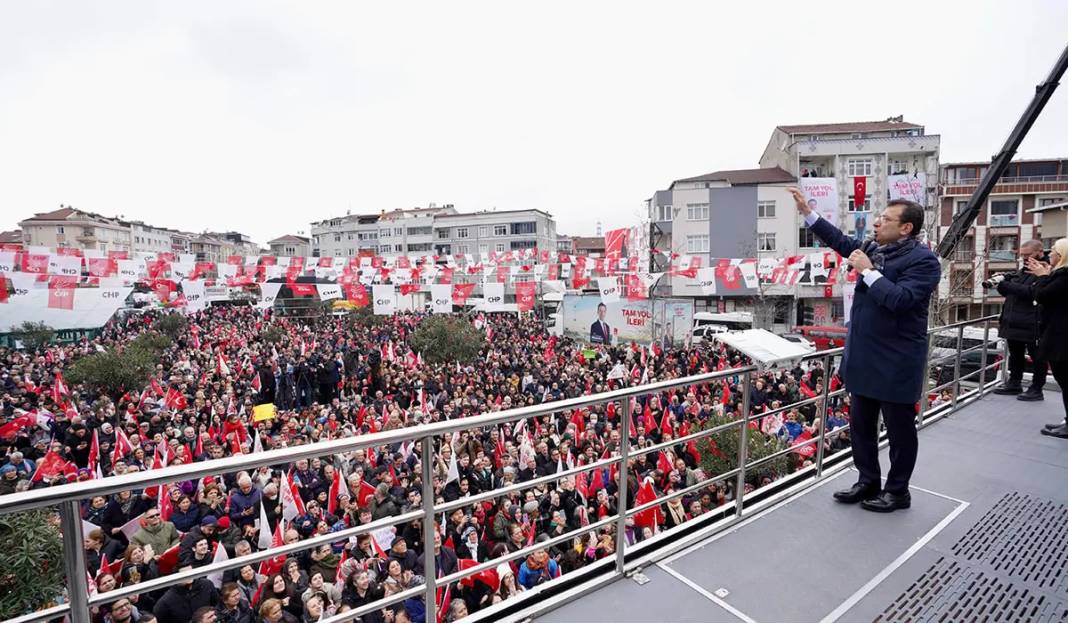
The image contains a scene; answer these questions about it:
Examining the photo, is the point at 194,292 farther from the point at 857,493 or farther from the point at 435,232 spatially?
the point at 435,232

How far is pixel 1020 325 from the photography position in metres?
5.43

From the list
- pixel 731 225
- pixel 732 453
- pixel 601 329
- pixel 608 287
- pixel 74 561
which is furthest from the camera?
pixel 731 225

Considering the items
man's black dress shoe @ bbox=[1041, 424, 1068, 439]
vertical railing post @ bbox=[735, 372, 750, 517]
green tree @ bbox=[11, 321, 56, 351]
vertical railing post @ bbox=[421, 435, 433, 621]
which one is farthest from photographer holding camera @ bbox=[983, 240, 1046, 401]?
green tree @ bbox=[11, 321, 56, 351]

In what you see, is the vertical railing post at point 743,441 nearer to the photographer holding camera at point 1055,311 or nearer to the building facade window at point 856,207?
the photographer holding camera at point 1055,311

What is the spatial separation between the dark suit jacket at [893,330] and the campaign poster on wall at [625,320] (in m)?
17.9

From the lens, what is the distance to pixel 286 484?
611cm

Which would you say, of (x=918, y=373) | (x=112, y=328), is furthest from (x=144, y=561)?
(x=112, y=328)

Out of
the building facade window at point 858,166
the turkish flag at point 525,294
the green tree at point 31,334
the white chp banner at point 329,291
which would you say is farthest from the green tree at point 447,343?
the building facade window at point 858,166

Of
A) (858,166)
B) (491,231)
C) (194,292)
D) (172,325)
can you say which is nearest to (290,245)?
(491,231)

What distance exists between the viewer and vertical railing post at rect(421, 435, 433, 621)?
6.34 feet

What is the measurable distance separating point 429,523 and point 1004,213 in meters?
47.7

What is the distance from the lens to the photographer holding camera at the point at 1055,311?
418 centimetres

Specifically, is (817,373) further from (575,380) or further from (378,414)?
(378,414)

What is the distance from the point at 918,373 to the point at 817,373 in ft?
31.5
